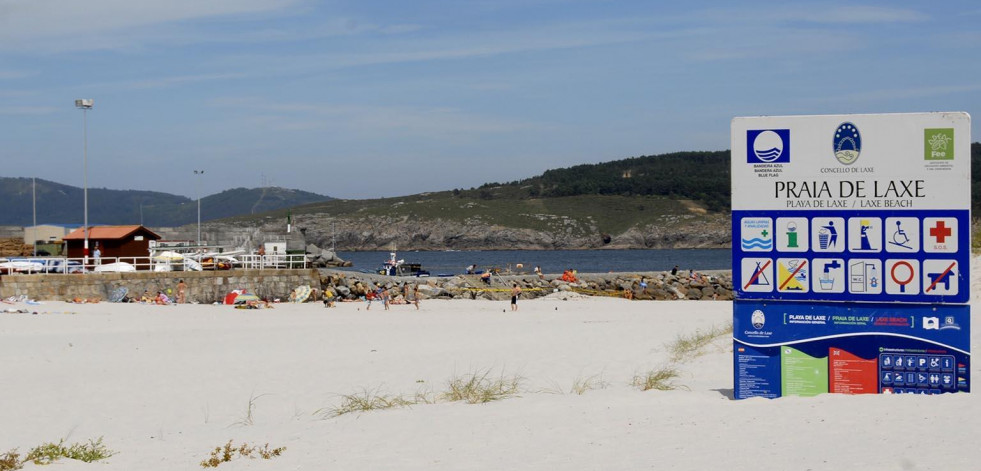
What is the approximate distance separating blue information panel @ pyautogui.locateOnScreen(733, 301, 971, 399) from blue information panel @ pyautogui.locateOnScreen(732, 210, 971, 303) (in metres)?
0.13

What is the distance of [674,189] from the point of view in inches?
7141

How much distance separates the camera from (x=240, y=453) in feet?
22.8

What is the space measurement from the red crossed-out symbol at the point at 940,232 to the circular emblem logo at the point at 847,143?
0.95m

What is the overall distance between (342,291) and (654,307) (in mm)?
13140

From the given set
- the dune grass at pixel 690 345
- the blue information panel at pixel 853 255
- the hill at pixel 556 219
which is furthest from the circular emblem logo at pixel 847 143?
the hill at pixel 556 219

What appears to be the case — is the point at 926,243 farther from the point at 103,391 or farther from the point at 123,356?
the point at 123,356

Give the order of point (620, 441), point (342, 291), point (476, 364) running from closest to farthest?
point (620, 441) → point (476, 364) → point (342, 291)

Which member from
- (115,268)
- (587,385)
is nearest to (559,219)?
(115,268)

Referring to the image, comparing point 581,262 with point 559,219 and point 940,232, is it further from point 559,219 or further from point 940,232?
point 940,232

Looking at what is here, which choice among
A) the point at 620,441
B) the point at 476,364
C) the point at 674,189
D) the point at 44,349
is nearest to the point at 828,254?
the point at 620,441

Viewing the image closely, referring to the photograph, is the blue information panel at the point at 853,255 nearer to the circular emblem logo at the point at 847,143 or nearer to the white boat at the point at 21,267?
the circular emblem logo at the point at 847,143

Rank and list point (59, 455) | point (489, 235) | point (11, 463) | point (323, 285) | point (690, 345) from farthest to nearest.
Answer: point (489, 235), point (323, 285), point (690, 345), point (59, 455), point (11, 463)

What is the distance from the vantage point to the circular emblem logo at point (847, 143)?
8633mm

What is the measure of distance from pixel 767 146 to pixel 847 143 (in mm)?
723
